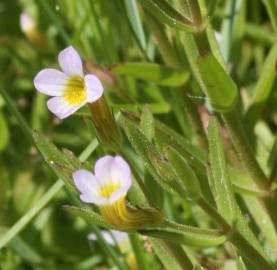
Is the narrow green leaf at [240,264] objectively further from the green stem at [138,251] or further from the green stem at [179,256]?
the green stem at [138,251]

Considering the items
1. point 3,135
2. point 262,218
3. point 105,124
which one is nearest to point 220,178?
point 105,124

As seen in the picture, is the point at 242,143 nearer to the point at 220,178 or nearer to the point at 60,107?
the point at 220,178

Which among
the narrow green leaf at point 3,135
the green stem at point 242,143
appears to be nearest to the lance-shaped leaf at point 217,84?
the green stem at point 242,143

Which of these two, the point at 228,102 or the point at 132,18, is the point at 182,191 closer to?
the point at 228,102

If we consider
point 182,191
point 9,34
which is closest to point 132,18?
point 182,191

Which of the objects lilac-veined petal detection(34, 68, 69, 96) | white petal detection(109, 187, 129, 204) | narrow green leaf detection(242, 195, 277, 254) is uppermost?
lilac-veined petal detection(34, 68, 69, 96)

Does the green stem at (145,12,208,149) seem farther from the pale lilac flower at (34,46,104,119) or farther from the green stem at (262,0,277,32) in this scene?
the pale lilac flower at (34,46,104,119)

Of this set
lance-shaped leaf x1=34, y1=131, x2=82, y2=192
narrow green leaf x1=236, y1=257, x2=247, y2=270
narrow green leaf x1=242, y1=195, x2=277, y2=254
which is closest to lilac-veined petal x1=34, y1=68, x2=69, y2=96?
lance-shaped leaf x1=34, y1=131, x2=82, y2=192

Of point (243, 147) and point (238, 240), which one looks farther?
point (243, 147)
